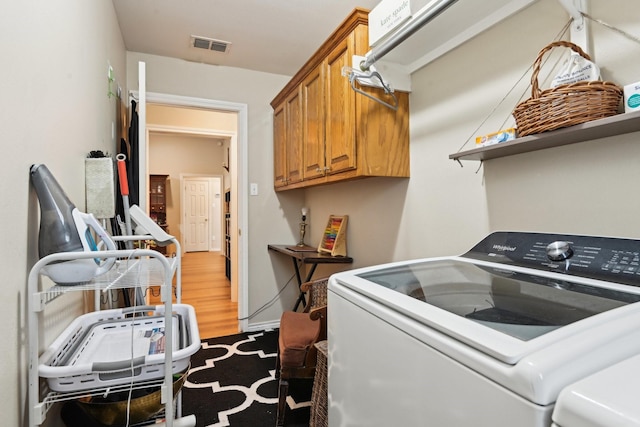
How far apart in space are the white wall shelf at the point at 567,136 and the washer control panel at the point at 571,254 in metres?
0.31

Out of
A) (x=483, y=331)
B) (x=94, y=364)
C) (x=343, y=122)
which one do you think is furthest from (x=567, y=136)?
(x=94, y=364)

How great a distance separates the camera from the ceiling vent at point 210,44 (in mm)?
2609

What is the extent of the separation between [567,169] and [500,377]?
969 mm

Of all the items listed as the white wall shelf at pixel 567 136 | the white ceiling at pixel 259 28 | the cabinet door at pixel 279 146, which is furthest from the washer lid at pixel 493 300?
the cabinet door at pixel 279 146

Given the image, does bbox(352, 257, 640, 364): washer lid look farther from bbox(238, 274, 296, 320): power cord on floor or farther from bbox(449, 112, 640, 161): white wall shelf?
bbox(238, 274, 296, 320): power cord on floor

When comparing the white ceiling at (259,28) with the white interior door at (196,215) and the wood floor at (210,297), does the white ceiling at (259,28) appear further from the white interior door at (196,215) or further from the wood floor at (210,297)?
the white interior door at (196,215)

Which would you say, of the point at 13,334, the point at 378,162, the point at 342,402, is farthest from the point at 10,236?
the point at 378,162

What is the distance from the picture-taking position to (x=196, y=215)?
28.5 feet

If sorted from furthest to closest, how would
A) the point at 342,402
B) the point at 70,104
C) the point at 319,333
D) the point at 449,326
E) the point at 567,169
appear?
1. the point at 319,333
2. the point at 70,104
3. the point at 567,169
4. the point at 342,402
5. the point at 449,326

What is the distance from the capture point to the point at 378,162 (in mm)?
1835

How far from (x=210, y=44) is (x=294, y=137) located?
99cm

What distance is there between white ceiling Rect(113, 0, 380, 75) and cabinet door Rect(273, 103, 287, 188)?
48 centimetres

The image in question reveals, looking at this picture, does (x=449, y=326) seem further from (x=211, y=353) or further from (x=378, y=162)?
(x=211, y=353)

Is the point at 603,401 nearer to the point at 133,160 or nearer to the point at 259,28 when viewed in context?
the point at 133,160
